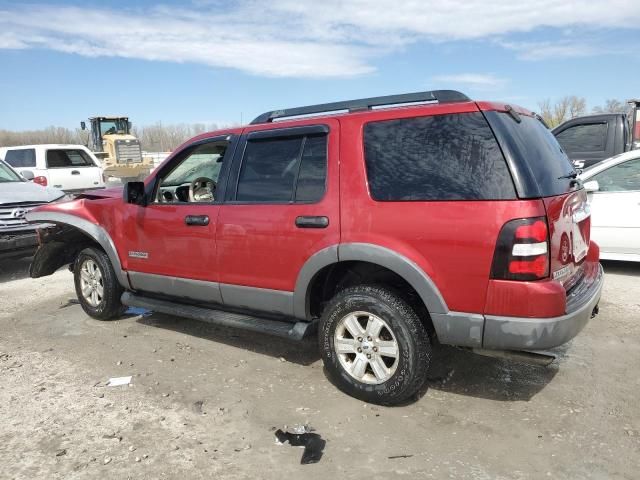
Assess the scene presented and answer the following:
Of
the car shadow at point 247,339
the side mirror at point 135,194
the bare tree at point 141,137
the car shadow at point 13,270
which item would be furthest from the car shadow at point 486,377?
the bare tree at point 141,137

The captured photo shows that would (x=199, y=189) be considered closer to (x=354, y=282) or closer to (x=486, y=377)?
(x=354, y=282)

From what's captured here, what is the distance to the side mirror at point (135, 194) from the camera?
182 inches

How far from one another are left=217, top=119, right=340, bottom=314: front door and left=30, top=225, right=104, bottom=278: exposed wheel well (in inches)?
87.8

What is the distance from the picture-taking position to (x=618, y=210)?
253 inches

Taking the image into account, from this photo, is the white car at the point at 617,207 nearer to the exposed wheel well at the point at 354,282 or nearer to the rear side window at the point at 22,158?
the exposed wheel well at the point at 354,282

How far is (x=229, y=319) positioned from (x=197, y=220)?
32.7 inches

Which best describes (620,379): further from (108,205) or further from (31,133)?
(31,133)

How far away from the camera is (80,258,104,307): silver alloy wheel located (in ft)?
17.5

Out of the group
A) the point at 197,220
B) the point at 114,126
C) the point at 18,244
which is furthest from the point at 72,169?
the point at 114,126

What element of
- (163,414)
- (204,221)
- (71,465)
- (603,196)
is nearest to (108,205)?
(204,221)

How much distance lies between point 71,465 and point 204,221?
1937 mm

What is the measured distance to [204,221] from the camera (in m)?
4.18

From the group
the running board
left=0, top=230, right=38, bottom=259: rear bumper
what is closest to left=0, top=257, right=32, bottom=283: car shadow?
left=0, top=230, right=38, bottom=259: rear bumper

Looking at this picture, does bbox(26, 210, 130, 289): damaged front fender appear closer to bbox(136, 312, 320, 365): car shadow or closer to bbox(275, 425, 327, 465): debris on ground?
bbox(136, 312, 320, 365): car shadow
